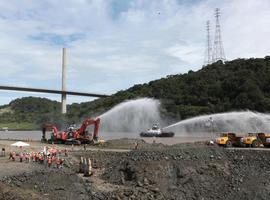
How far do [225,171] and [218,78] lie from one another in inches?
4085

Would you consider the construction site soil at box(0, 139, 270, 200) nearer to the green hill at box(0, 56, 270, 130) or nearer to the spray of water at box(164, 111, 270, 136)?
the spray of water at box(164, 111, 270, 136)

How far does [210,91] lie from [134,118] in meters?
25.1

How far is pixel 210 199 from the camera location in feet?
114

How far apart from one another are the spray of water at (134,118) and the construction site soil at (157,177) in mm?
70419

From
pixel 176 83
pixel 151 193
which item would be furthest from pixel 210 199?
pixel 176 83

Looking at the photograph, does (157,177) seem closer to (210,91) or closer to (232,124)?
(232,124)

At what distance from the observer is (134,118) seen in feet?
394

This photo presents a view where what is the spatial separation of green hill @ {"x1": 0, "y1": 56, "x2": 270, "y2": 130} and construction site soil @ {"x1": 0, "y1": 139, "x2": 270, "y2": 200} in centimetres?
7097

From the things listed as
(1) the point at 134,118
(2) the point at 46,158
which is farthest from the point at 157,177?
(1) the point at 134,118

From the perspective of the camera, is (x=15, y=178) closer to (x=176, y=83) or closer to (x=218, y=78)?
(x=218, y=78)

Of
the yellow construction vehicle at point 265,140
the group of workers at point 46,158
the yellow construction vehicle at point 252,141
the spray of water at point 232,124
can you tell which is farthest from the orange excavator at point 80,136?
the yellow construction vehicle at point 265,140

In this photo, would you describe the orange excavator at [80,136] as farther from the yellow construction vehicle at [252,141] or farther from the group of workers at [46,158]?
the yellow construction vehicle at [252,141]

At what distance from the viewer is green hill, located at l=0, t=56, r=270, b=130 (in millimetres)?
119438

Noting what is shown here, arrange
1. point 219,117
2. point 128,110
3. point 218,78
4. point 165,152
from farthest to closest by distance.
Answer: point 218,78, point 128,110, point 219,117, point 165,152
